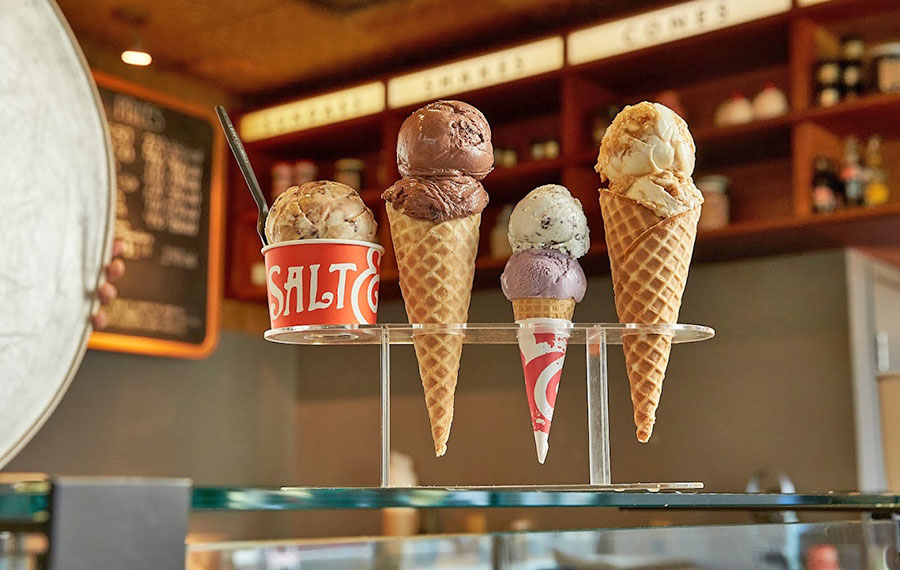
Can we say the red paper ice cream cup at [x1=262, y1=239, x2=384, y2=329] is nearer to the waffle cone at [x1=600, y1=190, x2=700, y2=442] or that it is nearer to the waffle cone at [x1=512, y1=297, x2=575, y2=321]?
the waffle cone at [x1=512, y1=297, x2=575, y2=321]

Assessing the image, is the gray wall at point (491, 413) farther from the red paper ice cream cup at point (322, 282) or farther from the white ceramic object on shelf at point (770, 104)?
the red paper ice cream cup at point (322, 282)

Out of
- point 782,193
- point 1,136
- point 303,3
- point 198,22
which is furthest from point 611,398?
point 1,136

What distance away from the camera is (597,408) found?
3.35 ft

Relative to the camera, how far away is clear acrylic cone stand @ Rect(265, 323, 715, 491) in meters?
0.96

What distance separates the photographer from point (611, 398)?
3.30 m

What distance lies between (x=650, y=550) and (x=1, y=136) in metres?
1.22

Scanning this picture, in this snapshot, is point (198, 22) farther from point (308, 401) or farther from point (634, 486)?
point (634, 486)

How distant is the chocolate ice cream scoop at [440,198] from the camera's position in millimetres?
1071

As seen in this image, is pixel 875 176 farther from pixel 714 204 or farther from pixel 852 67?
pixel 714 204

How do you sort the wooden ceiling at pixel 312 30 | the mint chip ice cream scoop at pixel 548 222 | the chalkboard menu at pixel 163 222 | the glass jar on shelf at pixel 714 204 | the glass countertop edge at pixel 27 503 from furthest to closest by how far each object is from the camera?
the chalkboard menu at pixel 163 222
the wooden ceiling at pixel 312 30
the glass jar on shelf at pixel 714 204
the mint chip ice cream scoop at pixel 548 222
the glass countertop edge at pixel 27 503

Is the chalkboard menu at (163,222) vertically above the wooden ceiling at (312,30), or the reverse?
the wooden ceiling at (312,30)

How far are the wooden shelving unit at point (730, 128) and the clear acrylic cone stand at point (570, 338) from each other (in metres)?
1.87

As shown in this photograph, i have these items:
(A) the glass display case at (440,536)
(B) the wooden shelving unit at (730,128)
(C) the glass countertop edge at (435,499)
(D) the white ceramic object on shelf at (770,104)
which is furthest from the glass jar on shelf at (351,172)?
(C) the glass countertop edge at (435,499)

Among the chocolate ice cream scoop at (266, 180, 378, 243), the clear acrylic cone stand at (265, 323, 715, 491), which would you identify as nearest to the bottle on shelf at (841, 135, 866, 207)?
the clear acrylic cone stand at (265, 323, 715, 491)
